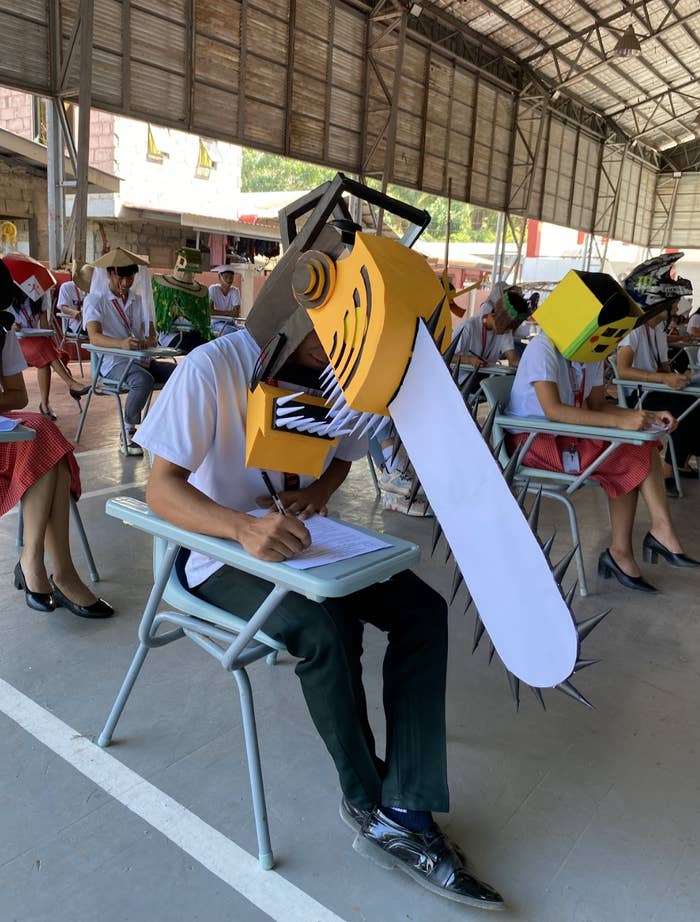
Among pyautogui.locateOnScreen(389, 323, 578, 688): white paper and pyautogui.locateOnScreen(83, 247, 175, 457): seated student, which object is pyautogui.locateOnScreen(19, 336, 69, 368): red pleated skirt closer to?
pyautogui.locateOnScreen(83, 247, 175, 457): seated student

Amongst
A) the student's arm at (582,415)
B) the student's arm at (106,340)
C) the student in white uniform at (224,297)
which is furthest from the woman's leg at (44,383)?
the student's arm at (582,415)

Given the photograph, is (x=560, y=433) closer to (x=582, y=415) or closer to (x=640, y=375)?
(x=582, y=415)

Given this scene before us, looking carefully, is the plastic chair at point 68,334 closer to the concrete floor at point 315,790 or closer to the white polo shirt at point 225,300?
the white polo shirt at point 225,300

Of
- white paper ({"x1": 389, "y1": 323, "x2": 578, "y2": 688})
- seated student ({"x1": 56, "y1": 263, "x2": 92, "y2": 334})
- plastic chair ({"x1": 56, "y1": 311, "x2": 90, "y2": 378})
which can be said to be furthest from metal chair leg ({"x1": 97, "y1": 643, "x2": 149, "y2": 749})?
seated student ({"x1": 56, "y1": 263, "x2": 92, "y2": 334})

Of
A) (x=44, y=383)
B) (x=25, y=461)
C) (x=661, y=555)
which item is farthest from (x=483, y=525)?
(x=44, y=383)

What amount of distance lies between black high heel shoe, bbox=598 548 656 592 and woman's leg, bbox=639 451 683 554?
273 millimetres

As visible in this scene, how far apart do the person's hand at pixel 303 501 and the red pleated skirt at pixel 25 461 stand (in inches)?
37.0

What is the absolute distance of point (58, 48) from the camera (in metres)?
6.76

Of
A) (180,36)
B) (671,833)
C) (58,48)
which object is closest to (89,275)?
(58,48)

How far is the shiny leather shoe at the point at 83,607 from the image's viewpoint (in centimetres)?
214

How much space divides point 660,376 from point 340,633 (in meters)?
2.95

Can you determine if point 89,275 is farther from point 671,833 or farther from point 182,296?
point 671,833

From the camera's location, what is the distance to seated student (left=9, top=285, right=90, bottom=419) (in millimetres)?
4840

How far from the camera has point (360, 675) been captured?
49.6 inches
